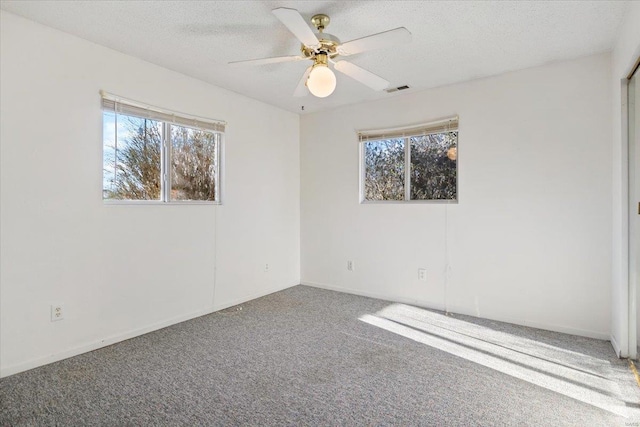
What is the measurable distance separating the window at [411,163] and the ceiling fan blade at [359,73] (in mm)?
1354

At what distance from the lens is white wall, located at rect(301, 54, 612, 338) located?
292 centimetres

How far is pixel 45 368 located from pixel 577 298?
4142 millimetres

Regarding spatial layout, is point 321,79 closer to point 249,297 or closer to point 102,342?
point 102,342

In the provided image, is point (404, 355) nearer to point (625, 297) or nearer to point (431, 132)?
point (625, 297)

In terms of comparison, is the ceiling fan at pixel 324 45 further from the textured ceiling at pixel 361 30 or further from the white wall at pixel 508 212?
the white wall at pixel 508 212

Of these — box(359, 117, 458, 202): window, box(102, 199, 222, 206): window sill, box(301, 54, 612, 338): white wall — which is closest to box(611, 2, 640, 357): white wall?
box(301, 54, 612, 338): white wall

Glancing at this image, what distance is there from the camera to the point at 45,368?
2383 millimetres

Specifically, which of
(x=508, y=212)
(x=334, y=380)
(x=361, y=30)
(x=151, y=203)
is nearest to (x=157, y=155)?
(x=151, y=203)

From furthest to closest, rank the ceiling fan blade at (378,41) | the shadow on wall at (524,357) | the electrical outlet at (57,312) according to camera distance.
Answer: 1. the electrical outlet at (57,312)
2. the shadow on wall at (524,357)
3. the ceiling fan blade at (378,41)

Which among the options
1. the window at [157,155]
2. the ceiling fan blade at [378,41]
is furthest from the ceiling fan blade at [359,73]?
the window at [157,155]

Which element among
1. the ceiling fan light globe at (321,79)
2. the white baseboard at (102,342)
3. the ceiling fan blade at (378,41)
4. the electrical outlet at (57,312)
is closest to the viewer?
the ceiling fan blade at (378,41)

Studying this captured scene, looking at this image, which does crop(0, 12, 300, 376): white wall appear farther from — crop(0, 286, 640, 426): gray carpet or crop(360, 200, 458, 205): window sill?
crop(360, 200, 458, 205): window sill

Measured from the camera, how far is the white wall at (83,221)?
232cm

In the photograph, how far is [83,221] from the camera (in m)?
2.66
